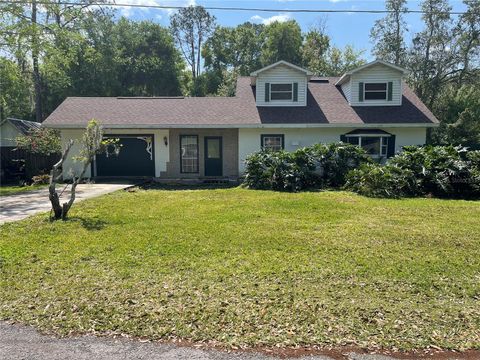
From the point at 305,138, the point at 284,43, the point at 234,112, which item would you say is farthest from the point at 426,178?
the point at 284,43

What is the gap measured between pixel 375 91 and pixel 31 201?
1468 centimetres

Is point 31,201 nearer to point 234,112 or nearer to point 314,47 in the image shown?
point 234,112

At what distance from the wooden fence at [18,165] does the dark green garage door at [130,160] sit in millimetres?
2474

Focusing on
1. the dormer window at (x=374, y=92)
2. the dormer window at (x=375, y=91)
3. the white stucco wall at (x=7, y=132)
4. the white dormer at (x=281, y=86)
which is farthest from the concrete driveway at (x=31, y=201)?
the white stucco wall at (x=7, y=132)

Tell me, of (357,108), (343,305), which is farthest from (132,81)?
(343,305)

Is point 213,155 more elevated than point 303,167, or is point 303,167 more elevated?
point 213,155

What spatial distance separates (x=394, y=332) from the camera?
→ 3303 millimetres

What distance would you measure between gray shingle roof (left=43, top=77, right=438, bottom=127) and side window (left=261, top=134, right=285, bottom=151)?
740 mm

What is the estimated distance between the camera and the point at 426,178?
39.7 ft

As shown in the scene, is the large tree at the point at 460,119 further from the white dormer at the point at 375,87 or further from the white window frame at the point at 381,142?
the white window frame at the point at 381,142

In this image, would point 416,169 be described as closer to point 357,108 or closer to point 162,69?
point 357,108

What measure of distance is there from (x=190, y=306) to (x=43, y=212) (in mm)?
6239

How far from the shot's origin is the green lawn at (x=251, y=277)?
11.1ft

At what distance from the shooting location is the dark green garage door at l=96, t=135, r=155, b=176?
16891 millimetres
